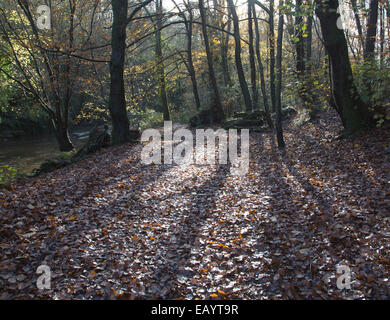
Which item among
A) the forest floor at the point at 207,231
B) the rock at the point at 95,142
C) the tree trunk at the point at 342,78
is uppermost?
the tree trunk at the point at 342,78

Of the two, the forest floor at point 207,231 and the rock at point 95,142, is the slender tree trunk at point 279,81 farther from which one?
the rock at point 95,142

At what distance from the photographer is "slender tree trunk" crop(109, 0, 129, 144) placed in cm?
1266

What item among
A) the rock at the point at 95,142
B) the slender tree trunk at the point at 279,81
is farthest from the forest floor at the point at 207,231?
the rock at the point at 95,142

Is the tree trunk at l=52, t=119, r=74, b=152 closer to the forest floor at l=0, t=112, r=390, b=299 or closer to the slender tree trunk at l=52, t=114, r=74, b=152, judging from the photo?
the slender tree trunk at l=52, t=114, r=74, b=152

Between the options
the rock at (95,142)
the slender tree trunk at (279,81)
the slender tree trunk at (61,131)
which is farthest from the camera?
the slender tree trunk at (61,131)

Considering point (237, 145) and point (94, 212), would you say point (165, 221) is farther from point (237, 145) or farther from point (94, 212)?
point (237, 145)

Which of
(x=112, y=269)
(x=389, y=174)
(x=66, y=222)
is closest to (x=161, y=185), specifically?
(x=66, y=222)

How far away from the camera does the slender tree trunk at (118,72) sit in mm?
12656

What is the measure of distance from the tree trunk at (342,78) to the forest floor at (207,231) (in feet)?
2.53

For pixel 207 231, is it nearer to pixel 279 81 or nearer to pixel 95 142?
pixel 279 81

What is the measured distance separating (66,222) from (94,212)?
28.8 inches

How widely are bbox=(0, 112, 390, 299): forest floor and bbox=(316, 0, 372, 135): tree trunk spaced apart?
2.53 feet

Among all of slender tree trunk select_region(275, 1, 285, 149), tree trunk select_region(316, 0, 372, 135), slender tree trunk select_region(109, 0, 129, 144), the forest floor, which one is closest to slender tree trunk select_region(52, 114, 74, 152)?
slender tree trunk select_region(109, 0, 129, 144)
